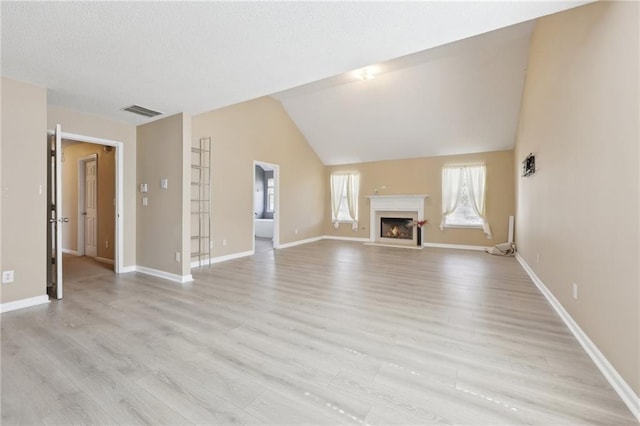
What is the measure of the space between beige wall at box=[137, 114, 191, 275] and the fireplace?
575cm

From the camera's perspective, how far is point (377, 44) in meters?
2.29

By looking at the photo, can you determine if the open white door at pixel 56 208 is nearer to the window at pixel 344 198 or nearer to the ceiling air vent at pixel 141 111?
the ceiling air vent at pixel 141 111

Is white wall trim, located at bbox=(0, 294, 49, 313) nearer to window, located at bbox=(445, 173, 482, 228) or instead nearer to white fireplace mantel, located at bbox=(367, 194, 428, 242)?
white fireplace mantel, located at bbox=(367, 194, 428, 242)

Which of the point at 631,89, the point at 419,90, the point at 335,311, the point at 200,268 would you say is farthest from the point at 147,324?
the point at 419,90

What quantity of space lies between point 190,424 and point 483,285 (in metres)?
3.71

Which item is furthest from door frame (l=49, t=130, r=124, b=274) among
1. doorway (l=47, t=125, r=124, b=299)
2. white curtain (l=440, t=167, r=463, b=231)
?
white curtain (l=440, t=167, r=463, b=231)

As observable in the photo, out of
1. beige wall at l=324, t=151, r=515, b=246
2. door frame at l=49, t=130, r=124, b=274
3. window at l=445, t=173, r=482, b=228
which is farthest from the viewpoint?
window at l=445, t=173, r=482, b=228

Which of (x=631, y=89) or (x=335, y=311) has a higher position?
(x=631, y=89)

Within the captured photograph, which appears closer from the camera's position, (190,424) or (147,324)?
(190,424)

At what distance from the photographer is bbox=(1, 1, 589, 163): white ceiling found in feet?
6.04

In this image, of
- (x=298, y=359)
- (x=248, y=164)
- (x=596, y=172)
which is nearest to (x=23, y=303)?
(x=298, y=359)

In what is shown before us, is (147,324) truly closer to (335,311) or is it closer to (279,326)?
(279,326)

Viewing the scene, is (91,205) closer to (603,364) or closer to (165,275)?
(165,275)

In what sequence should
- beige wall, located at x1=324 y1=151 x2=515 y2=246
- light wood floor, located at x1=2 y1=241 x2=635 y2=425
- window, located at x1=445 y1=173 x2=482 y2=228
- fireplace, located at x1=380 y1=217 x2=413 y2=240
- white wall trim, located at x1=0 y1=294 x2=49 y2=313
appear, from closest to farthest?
light wood floor, located at x1=2 y1=241 x2=635 y2=425
white wall trim, located at x1=0 y1=294 x2=49 y2=313
beige wall, located at x1=324 y1=151 x2=515 y2=246
window, located at x1=445 y1=173 x2=482 y2=228
fireplace, located at x1=380 y1=217 x2=413 y2=240
